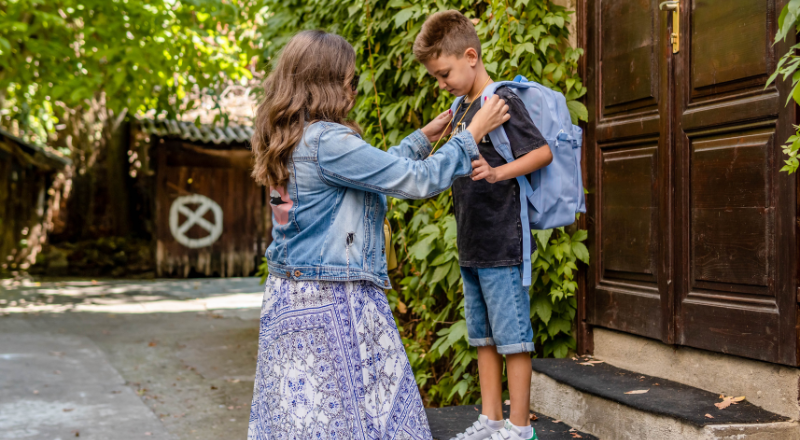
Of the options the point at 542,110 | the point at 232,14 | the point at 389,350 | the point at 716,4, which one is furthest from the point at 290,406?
the point at 232,14

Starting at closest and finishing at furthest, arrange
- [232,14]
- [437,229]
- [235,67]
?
1. [437,229]
2. [232,14]
3. [235,67]

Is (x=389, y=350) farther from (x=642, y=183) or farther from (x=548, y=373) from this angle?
(x=642, y=183)

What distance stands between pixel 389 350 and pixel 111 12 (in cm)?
856

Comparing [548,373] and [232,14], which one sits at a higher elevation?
[232,14]

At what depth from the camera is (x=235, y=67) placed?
10195 millimetres

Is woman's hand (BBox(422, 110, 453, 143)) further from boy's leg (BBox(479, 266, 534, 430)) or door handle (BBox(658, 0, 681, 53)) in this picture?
door handle (BBox(658, 0, 681, 53))

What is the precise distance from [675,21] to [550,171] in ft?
3.27

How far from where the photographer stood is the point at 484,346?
280 cm

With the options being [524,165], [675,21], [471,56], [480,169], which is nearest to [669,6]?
[675,21]

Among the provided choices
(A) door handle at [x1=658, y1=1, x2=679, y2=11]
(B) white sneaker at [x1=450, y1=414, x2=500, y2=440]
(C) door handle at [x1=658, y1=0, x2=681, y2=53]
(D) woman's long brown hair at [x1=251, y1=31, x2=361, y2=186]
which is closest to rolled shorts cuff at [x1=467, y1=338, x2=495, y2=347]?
(B) white sneaker at [x1=450, y1=414, x2=500, y2=440]

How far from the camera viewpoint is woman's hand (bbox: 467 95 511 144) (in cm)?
224

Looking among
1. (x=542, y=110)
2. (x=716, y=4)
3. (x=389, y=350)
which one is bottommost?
(x=389, y=350)

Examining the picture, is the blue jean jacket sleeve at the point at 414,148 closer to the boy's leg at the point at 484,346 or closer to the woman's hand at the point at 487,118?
the woman's hand at the point at 487,118

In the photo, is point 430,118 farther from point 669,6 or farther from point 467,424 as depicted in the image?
point 467,424
